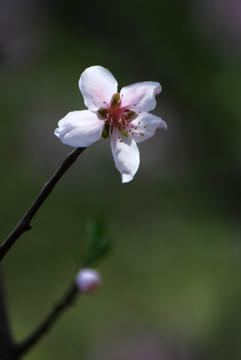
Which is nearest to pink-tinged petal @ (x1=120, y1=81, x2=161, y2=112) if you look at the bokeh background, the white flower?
the white flower

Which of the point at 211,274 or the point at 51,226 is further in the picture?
the point at 51,226

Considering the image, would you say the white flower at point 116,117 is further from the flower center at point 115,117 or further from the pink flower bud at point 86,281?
the pink flower bud at point 86,281

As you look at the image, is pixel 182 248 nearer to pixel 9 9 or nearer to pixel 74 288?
pixel 74 288

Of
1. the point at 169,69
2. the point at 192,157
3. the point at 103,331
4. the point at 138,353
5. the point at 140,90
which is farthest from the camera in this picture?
the point at 169,69

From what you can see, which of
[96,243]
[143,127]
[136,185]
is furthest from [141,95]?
[136,185]

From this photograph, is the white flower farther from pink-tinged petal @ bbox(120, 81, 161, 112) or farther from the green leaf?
the green leaf

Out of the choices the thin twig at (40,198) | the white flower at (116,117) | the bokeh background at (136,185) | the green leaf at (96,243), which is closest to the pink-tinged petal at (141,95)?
the white flower at (116,117)

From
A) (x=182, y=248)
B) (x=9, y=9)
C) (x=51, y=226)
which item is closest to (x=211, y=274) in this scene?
(x=182, y=248)

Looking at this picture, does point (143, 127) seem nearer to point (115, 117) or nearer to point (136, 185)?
point (115, 117)
